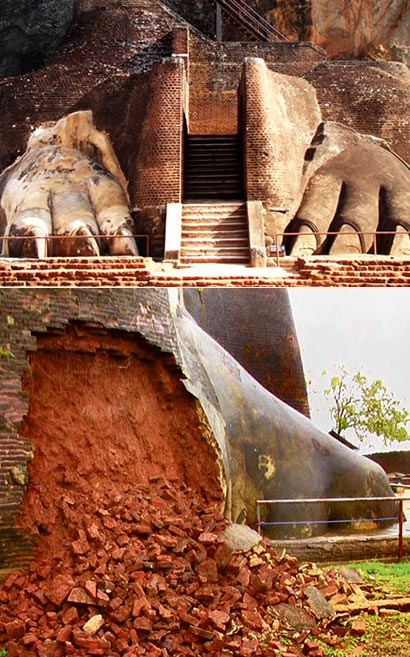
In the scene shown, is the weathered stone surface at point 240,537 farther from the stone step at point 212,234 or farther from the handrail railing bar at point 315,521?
the stone step at point 212,234

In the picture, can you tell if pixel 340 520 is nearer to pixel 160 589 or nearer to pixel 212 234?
pixel 160 589

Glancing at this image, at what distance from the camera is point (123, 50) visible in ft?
68.4

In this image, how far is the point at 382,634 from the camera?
19.3 feet

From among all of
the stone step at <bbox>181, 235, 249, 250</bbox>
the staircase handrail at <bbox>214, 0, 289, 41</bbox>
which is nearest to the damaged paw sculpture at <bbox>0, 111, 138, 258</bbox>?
the stone step at <bbox>181, 235, 249, 250</bbox>

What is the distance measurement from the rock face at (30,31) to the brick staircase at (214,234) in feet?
35.4

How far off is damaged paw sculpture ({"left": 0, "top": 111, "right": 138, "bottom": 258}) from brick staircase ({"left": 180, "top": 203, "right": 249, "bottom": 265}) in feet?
2.83

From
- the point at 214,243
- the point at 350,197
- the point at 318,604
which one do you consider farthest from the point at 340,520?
the point at 350,197

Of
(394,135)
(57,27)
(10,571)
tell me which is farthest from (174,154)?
(10,571)

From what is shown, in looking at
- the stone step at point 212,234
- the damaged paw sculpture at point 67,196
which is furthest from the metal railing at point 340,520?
the stone step at point 212,234

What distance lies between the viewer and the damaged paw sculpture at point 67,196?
15.5 meters

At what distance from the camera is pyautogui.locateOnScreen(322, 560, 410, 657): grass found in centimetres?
579

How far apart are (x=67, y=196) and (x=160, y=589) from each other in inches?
444

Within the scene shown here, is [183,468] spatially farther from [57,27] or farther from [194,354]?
[57,27]

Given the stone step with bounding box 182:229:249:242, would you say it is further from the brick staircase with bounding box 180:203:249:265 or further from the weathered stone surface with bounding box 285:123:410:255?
the weathered stone surface with bounding box 285:123:410:255
